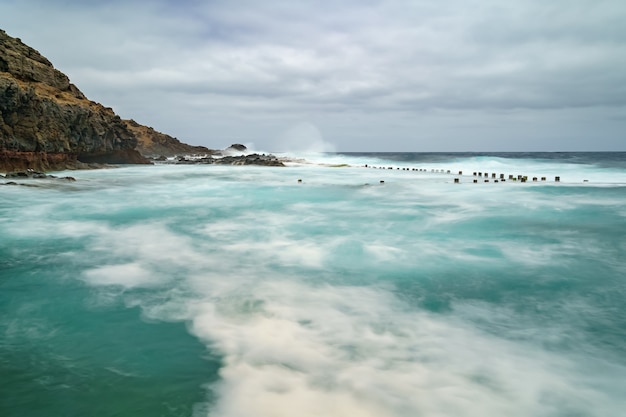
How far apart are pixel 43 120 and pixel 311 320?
3519 cm

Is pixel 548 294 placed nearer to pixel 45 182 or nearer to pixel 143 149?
pixel 45 182

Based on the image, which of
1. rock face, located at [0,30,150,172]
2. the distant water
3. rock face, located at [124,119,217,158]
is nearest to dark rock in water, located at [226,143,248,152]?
rock face, located at [124,119,217,158]

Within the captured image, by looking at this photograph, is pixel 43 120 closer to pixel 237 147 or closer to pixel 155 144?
pixel 155 144

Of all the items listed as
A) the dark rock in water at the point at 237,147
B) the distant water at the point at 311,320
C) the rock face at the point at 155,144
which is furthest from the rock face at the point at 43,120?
the dark rock in water at the point at 237,147

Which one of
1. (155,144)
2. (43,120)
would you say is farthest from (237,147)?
(43,120)

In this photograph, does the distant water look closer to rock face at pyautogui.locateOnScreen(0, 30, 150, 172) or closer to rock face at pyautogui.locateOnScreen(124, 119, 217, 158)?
rock face at pyautogui.locateOnScreen(0, 30, 150, 172)

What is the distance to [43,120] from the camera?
33.5 meters

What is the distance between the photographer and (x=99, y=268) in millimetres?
8500

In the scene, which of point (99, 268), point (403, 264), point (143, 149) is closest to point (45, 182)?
point (99, 268)

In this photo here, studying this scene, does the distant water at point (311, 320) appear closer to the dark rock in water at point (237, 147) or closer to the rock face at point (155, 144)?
the rock face at point (155, 144)

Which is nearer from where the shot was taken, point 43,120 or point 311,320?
point 311,320

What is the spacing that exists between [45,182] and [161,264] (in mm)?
19890

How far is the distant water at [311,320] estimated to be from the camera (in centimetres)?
425

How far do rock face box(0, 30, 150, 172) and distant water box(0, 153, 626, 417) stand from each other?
2097cm
